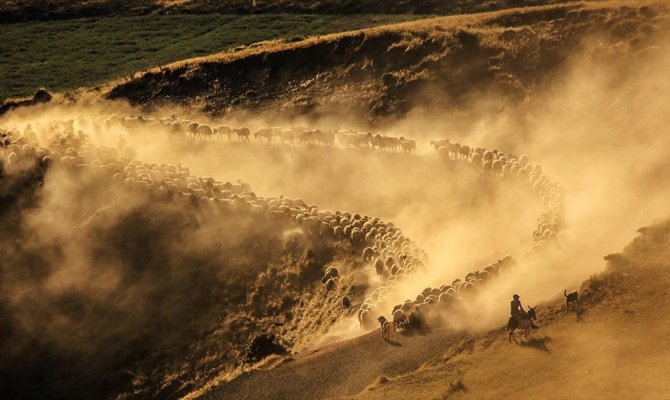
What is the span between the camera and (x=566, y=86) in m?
44.2

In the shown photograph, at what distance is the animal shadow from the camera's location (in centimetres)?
2241

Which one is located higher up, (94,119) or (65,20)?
(65,20)

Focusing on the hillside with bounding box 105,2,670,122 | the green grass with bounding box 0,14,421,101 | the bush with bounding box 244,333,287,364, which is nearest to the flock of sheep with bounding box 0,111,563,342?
the bush with bounding box 244,333,287,364

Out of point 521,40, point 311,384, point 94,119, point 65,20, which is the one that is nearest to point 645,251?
point 311,384

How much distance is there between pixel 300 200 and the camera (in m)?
36.9

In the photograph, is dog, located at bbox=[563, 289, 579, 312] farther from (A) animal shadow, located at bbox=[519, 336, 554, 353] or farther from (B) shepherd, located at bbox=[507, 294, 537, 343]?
(A) animal shadow, located at bbox=[519, 336, 554, 353]

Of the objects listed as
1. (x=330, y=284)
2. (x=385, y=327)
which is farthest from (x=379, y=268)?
(x=385, y=327)

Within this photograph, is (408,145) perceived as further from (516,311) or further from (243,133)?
(516,311)

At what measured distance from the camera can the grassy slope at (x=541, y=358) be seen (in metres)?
20.6

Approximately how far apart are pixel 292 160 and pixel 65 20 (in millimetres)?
53922

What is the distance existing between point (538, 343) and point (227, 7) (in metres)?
67.3

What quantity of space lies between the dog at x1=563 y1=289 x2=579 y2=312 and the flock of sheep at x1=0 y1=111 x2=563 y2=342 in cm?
394

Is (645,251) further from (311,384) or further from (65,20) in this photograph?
(65,20)

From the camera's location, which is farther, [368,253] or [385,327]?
[368,253]
